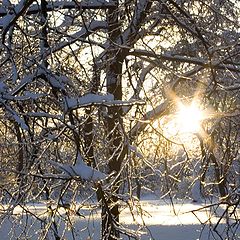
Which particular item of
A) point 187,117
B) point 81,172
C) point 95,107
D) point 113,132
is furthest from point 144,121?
point 113,132

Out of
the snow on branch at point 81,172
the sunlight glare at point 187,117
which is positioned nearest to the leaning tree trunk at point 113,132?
the snow on branch at point 81,172

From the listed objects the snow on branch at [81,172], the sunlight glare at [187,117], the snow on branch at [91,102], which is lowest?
the snow on branch at [81,172]

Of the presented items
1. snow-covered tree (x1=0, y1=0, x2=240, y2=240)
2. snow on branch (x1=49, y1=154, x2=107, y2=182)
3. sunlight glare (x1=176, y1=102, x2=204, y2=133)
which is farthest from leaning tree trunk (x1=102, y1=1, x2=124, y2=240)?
sunlight glare (x1=176, y1=102, x2=204, y2=133)

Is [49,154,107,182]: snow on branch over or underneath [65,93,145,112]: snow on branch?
underneath

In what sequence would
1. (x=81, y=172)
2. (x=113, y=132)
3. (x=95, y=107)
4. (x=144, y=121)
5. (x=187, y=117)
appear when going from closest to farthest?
(x=81, y=172) → (x=144, y=121) → (x=95, y=107) → (x=187, y=117) → (x=113, y=132)

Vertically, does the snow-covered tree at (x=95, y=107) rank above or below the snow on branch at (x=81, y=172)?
above

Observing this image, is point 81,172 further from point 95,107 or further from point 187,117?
point 187,117

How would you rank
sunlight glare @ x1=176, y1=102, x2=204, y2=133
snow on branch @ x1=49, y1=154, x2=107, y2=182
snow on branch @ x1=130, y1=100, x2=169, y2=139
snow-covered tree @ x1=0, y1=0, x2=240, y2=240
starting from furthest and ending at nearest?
sunlight glare @ x1=176, y1=102, x2=204, y2=133 → snow on branch @ x1=130, y1=100, x2=169, y2=139 → snow-covered tree @ x1=0, y1=0, x2=240, y2=240 → snow on branch @ x1=49, y1=154, x2=107, y2=182

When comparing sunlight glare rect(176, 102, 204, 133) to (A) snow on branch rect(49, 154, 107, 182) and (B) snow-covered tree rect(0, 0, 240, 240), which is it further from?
(A) snow on branch rect(49, 154, 107, 182)

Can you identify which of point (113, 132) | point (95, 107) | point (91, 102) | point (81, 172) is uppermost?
point (113, 132)

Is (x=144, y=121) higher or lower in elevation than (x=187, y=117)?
lower

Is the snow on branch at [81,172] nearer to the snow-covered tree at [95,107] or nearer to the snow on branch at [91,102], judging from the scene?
the snow-covered tree at [95,107]

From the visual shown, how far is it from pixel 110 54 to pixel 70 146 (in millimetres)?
1090

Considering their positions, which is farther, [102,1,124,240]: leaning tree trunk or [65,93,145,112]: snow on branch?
[102,1,124,240]: leaning tree trunk
